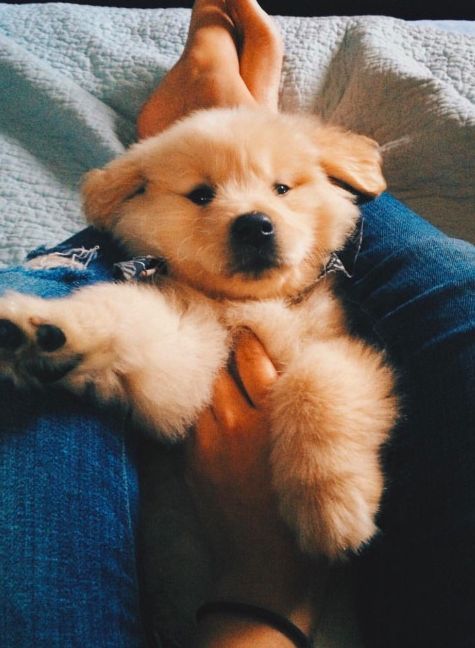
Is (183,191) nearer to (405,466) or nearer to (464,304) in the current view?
(464,304)

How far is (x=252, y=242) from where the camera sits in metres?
1.09

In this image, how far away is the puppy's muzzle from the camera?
3.56ft

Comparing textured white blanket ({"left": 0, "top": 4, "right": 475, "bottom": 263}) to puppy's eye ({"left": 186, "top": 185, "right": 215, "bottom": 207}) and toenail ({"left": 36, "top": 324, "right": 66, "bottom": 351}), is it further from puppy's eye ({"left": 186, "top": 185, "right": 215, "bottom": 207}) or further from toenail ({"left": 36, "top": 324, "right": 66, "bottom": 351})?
toenail ({"left": 36, "top": 324, "right": 66, "bottom": 351})

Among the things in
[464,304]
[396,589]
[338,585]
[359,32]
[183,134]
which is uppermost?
[359,32]

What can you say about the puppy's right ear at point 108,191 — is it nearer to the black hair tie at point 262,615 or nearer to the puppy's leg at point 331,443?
the puppy's leg at point 331,443

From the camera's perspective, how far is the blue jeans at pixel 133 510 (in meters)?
0.72

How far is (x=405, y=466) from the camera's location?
2.91 feet

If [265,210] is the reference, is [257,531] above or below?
below

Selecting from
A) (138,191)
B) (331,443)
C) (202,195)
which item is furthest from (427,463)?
(138,191)

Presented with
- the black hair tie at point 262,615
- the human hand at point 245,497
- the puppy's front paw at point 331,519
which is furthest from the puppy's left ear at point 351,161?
the black hair tie at point 262,615

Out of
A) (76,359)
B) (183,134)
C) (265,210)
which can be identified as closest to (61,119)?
(183,134)

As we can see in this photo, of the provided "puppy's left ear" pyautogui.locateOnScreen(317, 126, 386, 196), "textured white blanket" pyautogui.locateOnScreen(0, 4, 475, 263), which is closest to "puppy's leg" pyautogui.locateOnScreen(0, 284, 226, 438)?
"puppy's left ear" pyautogui.locateOnScreen(317, 126, 386, 196)

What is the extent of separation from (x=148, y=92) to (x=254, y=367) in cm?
140

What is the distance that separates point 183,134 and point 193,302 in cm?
44
